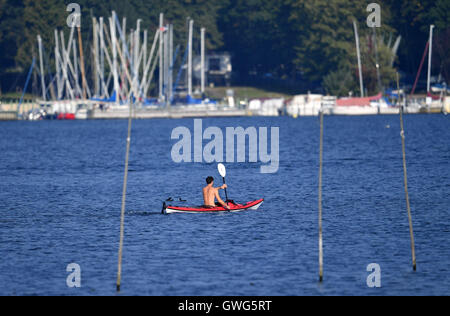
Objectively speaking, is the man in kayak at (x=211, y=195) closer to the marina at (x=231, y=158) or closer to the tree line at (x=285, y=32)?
the marina at (x=231, y=158)

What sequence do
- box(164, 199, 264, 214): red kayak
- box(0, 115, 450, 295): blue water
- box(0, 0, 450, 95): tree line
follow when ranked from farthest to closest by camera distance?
box(0, 0, 450, 95): tree line < box(164, 199, 264, 214): red kayak < box(0, 115, 450, 295): blue water

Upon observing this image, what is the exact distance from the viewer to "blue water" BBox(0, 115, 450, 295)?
30.5 meters

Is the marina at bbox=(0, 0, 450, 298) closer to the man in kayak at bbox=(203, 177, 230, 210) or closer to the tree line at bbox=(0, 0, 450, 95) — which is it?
the man in kayak at bbox=(203, 177, 230, 210)

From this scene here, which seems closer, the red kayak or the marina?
the marina

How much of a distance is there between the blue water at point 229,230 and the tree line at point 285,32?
222 ft

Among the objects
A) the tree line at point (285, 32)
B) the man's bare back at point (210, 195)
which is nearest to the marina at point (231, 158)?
the man's bare back at point (210, 195)

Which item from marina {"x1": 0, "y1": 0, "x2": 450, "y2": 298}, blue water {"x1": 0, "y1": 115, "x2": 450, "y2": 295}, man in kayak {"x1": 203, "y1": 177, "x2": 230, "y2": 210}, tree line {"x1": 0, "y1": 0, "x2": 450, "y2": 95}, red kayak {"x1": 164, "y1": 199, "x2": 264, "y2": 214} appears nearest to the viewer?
blue water {"x1": 0, "y1": 115, "x2": 450, "y2": 295}

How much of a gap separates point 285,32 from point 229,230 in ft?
472

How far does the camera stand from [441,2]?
15538 cm

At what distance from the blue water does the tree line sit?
67.6m

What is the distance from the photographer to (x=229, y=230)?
39531 mm

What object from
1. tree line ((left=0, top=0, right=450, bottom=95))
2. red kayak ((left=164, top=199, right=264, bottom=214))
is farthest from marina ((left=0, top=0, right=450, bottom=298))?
tree line ((left=0, top=0, right=450, bottom=95))

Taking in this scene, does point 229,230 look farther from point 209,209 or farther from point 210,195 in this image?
point 209,209

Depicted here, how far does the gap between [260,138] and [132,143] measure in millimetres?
16888
